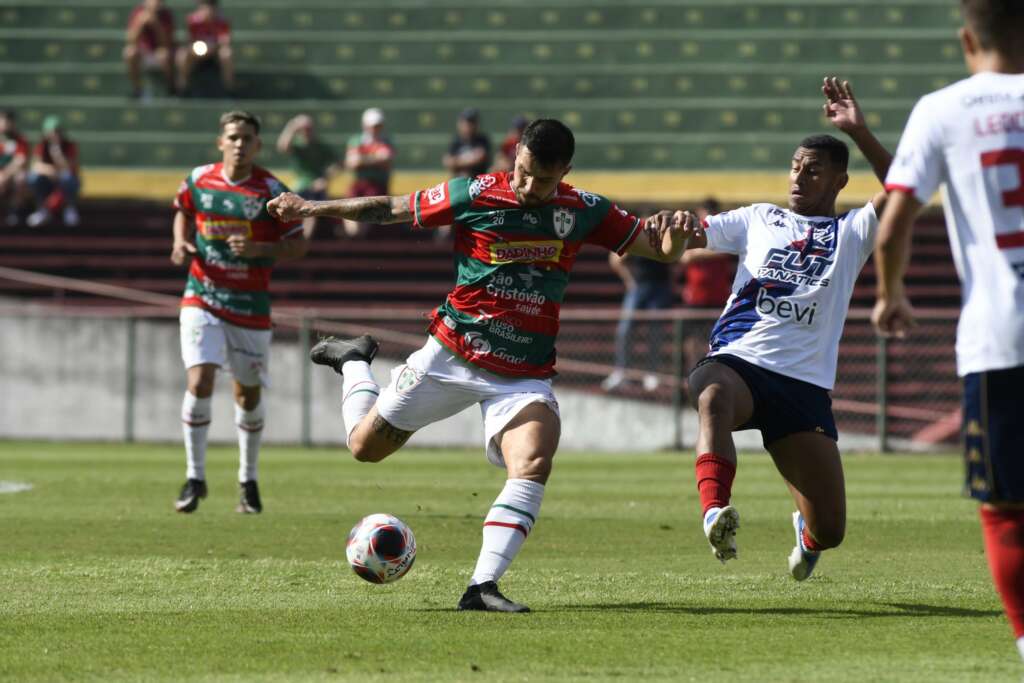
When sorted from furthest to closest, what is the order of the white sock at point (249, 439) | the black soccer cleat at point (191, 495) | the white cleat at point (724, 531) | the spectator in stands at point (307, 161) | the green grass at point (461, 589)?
the spectator in stands at point (307, 161) → the white sock at point (249, 439) → the black soccer cleat at point (191, 495) → the white cleat at point (724, 531) → the green grass at point (461, 589)

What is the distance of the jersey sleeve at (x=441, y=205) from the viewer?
25.0 ft

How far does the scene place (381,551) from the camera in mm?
7438

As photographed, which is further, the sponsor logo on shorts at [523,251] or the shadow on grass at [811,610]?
the sponsor logo on shorts at [523,251]

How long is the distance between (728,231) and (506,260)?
49.0 inches

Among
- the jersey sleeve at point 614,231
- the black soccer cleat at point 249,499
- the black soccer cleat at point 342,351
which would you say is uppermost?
the jersey sleeve at point 614,231

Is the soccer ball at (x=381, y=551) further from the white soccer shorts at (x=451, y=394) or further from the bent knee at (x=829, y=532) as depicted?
the bent knee at (x=829, y=532)

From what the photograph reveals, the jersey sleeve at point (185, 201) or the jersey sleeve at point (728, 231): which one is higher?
the jersey sleeve at point (728, 231)

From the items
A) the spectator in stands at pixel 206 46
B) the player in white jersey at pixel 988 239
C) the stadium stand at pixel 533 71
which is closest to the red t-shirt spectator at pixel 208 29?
the spectator in stands at pixel 206 46

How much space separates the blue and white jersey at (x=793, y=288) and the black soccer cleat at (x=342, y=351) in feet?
6.34

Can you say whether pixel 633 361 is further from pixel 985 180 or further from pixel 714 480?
pixel 985 180

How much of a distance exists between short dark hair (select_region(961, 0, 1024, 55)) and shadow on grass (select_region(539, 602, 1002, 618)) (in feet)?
9.61

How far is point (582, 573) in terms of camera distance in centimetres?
852

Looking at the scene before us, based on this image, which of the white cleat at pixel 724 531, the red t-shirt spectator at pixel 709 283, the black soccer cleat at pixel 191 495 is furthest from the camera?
the red t-shirt spectator at pixel 709 283

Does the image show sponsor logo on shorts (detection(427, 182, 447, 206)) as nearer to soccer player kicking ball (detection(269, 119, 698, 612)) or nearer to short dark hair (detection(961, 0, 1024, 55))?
soccer player kicking ball (detection(269, 119, 698, 612))
